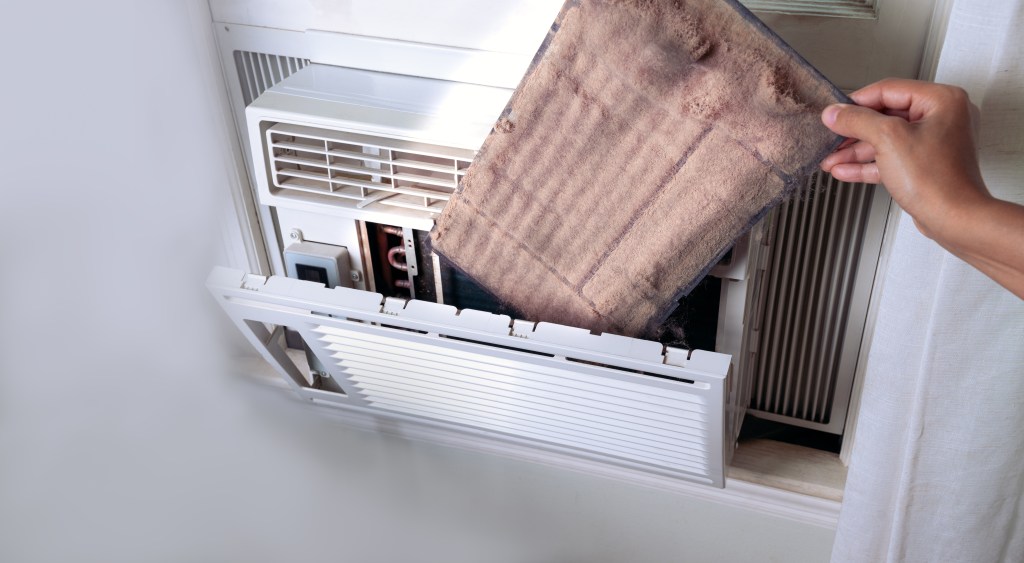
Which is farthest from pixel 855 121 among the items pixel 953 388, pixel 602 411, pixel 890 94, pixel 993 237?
pixel 602 411

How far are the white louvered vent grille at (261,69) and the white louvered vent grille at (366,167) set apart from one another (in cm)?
13

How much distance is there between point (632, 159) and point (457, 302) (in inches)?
15.1

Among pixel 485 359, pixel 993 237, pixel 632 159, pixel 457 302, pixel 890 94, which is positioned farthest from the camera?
pixel 457 302

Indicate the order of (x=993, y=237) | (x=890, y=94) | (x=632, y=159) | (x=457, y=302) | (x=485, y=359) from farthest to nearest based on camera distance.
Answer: (x=457, y=302), (x=485, y=359), (x=632, y=159), (x=890, y=94), (x=993, y=237)

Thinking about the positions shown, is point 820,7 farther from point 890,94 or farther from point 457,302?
point 457,302

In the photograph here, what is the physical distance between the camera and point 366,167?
108cm

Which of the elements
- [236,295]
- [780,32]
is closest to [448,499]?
[236,295]

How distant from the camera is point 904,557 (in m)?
1.08

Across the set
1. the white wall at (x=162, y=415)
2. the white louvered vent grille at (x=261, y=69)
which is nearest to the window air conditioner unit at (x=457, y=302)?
the white louvered vent grille at (x=261, y=69)

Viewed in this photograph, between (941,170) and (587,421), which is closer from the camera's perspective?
(941,170)

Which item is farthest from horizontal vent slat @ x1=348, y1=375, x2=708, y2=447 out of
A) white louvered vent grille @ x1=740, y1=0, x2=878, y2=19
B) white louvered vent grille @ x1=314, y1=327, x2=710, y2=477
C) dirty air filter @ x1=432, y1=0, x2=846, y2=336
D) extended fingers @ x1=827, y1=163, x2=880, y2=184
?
white louvered vent grille @ x1=740, y1=0, x2=878, y2=19

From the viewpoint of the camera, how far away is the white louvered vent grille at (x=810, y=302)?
3.42 feet

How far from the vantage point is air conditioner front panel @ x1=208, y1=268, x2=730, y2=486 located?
99cm

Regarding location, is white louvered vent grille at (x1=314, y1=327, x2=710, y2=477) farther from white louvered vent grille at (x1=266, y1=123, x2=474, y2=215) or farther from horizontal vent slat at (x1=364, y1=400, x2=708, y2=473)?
white louvered vent grille at (x1=266, y1=123, x2=474, y2=215)
